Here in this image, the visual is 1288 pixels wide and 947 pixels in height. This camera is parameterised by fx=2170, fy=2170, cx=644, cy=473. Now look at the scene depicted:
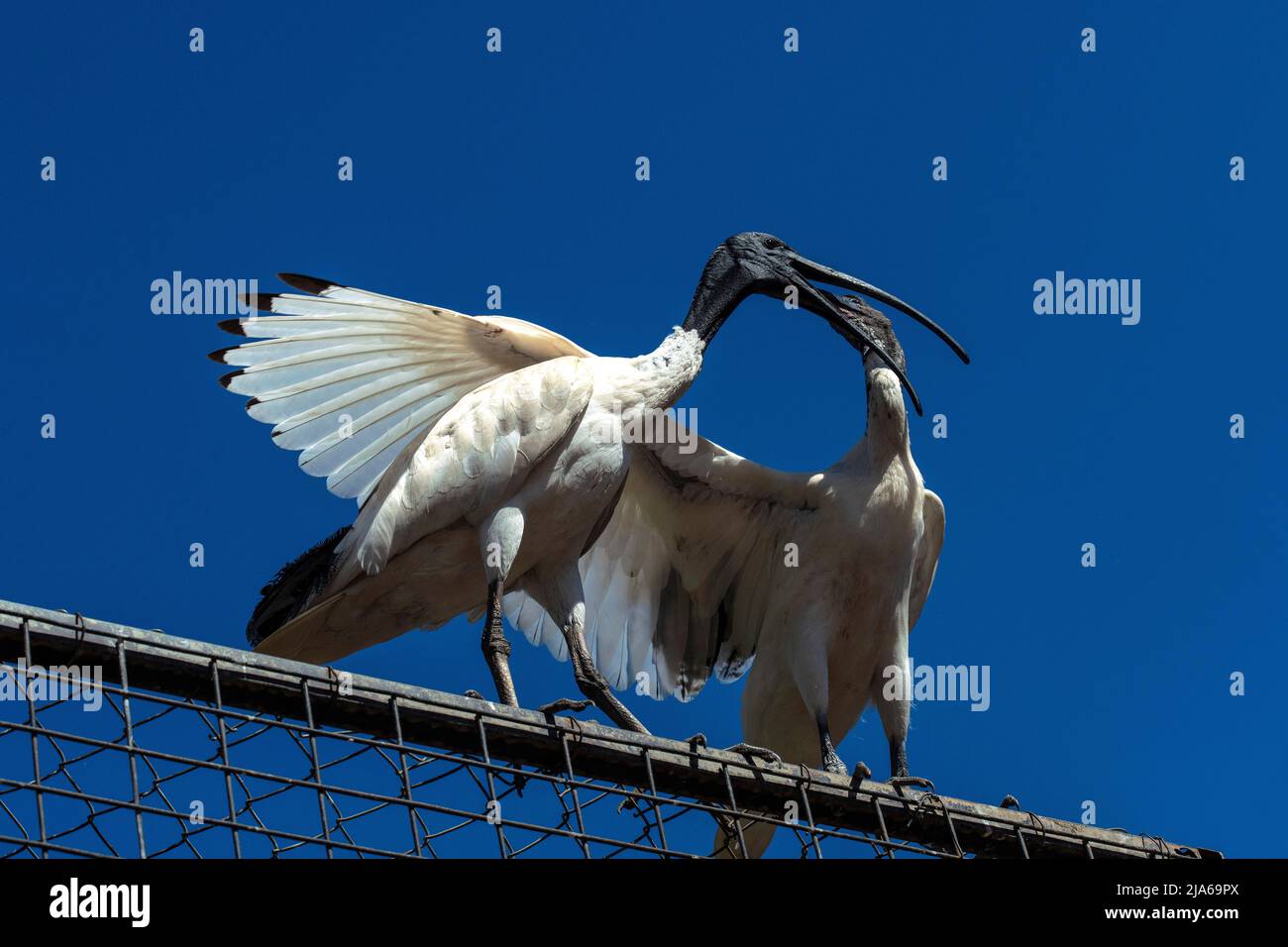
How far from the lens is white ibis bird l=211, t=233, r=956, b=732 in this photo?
1074 centimetres

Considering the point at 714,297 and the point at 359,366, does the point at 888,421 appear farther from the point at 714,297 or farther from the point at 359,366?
the point at 359,366

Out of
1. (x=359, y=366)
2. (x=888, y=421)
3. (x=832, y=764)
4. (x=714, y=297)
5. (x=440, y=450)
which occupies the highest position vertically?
(x=714, y=297)

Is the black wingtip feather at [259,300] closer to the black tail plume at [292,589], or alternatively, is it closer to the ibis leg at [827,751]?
the black tail plume at [292,589]

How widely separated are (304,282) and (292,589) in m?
1.69

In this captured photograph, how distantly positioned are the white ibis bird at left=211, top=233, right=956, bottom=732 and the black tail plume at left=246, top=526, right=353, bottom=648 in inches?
0.4

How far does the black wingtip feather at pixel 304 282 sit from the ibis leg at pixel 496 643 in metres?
1.98

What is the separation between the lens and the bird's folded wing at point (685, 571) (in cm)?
1254

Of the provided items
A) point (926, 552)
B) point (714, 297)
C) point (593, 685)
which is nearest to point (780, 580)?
point (926, 552)

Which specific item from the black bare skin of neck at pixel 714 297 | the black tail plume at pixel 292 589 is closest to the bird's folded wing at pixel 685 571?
the black bare skin of neck at pixel 714 297

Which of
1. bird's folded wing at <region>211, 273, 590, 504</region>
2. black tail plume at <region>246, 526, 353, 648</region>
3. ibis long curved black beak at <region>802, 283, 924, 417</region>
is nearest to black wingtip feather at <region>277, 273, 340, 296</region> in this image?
bird's folded wing at <region>211, 273, 590, 504</region>

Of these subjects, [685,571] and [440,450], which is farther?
[685,571]

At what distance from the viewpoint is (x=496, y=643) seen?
1062 cm
